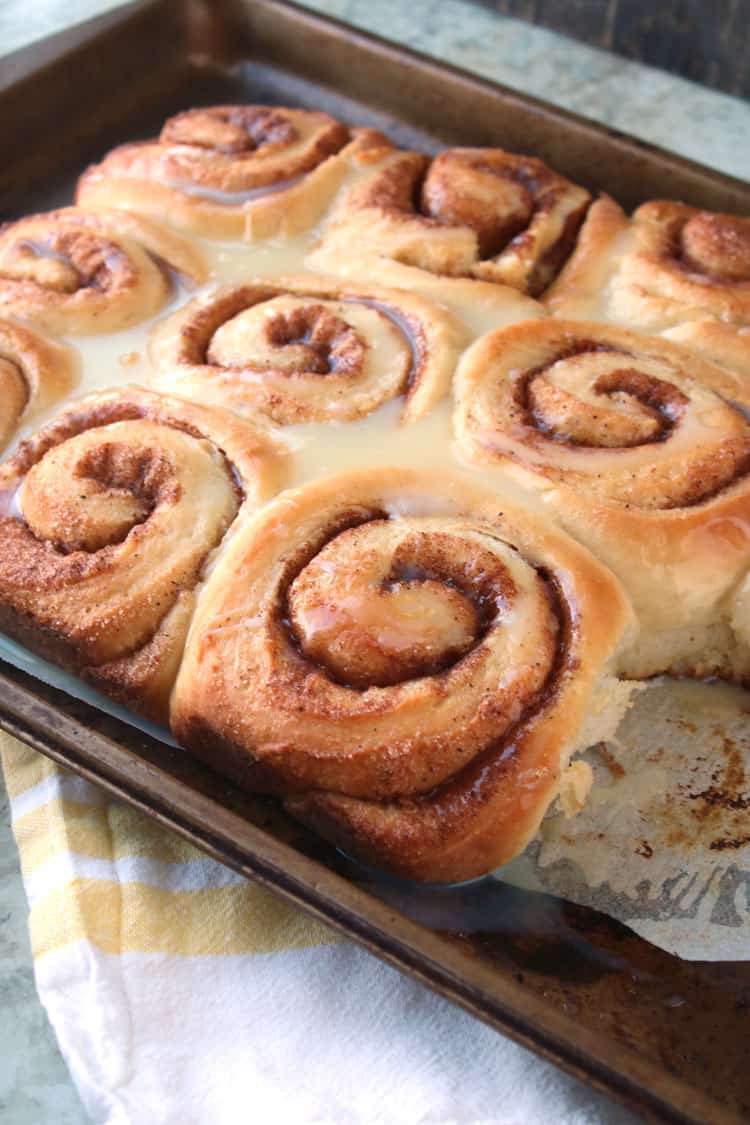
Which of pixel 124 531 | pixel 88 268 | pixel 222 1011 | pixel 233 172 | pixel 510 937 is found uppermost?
pixel 233 172

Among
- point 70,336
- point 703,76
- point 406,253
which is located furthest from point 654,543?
point 703,76

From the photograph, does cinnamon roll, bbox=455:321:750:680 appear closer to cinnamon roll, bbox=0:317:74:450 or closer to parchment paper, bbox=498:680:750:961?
parchment paper, bbox=498:680:750:961

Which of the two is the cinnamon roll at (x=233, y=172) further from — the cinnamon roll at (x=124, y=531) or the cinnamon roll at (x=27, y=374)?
the cinnamon roll at (x=124, y=531)

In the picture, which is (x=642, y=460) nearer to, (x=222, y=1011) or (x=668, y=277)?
(x=668, y=277)

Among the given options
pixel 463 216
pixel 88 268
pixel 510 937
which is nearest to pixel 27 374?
pixel 88 268

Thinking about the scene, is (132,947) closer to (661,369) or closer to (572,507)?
(572,507)

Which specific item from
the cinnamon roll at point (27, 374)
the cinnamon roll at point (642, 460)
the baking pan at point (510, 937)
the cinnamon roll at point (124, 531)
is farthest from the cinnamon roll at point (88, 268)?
the baking pan at point (510, 937)
